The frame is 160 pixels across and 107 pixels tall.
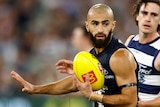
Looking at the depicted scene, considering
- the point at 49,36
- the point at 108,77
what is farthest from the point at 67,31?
the point at 108,77

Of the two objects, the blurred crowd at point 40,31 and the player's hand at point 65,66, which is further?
the blurred crowd at point 40,31

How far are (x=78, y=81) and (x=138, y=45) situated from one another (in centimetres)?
106

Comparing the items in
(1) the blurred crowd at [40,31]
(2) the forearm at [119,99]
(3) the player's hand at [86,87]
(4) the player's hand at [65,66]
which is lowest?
(2) the forearm at [119,99]

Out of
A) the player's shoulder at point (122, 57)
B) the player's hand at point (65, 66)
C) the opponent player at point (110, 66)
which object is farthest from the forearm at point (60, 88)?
the player's shoulder at point (122, 57)

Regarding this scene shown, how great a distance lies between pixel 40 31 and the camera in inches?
400

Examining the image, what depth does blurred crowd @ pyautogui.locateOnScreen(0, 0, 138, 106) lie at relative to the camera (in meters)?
9.07

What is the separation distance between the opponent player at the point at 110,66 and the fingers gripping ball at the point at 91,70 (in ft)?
0.19

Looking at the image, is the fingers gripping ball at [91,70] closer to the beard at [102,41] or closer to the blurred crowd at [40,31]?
the beard at [102,41]

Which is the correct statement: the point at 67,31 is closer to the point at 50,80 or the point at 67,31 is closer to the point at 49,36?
the point at 49,36

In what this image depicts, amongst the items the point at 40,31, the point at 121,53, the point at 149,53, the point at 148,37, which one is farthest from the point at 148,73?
the point at 40,31

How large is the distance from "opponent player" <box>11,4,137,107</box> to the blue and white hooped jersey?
548 millimetres

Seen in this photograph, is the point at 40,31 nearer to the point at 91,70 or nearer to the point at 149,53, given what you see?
the point at 149,53

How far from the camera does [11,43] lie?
31.7 ft

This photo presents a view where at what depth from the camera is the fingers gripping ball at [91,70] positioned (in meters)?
5.40
